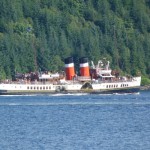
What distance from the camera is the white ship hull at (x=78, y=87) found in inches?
5546

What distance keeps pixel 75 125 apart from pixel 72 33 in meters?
87.2

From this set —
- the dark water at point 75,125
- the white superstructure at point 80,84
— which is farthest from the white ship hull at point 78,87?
the dark water at point 75,125

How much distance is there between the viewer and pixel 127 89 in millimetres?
141000

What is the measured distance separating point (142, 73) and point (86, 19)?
1717 centimetres

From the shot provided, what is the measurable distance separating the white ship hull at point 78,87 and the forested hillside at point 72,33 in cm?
931

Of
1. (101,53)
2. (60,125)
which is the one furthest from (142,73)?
(60,125)

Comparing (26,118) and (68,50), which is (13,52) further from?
(26,118)

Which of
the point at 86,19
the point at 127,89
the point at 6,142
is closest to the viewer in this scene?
the point at 6,142

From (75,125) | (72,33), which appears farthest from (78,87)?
(75,125)

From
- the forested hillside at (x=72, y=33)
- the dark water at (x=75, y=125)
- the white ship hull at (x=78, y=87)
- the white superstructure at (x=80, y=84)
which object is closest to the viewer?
the dark water at (x=75, y=125)

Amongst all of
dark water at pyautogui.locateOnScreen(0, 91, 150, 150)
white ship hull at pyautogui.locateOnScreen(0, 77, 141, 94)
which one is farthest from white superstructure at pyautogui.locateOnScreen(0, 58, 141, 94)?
dark water at pyautogui.locateOnScreen(0, 91, 150, 150)

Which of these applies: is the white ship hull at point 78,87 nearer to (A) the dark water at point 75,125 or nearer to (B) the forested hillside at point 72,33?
(B) the forested hillside at point 72,33

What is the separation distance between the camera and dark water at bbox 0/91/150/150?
7456 centimetres

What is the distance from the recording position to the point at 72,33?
172250 mm
